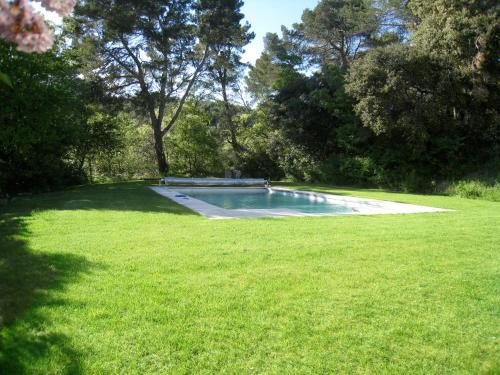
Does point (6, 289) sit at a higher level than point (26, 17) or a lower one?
lower

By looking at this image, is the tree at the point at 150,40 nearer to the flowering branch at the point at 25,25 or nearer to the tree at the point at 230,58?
the tree at the point at 230,58

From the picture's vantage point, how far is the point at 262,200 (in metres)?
13.6

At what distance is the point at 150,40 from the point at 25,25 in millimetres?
19533

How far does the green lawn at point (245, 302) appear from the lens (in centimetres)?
220

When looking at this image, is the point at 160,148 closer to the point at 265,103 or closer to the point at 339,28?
the point at 265,103

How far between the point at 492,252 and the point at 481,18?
1158 centimetres

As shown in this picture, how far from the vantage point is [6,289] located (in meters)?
3.08

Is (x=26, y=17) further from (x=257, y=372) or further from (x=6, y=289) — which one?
(x=6, y=289)

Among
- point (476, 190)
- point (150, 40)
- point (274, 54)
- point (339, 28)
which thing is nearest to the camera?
point (476, 190)

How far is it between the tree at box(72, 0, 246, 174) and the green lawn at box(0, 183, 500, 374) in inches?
594

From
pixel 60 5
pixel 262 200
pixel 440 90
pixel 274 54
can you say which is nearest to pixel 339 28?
pixel 274 54

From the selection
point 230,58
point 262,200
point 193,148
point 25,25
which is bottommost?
point 262,200

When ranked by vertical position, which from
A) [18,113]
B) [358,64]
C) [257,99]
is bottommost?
[18,113]

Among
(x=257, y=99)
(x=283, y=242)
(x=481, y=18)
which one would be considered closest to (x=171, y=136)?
(x=257, y=99)
